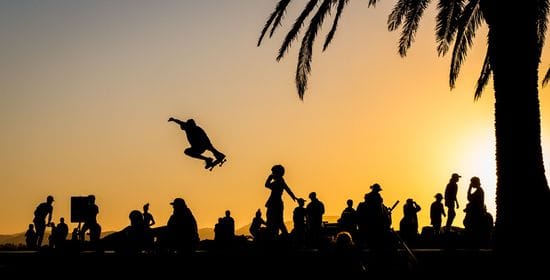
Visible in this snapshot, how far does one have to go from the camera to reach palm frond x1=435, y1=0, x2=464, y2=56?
1511 centimetres

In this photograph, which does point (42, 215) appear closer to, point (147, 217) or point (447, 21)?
point (147, 217)

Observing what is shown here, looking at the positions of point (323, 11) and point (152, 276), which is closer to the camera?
point (152, 276)

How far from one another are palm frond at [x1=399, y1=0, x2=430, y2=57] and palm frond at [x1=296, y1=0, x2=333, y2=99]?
6.19ft

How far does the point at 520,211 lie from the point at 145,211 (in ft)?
39.2

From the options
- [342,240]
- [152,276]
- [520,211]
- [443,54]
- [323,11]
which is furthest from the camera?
[443,54]

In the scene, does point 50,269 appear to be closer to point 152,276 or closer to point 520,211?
point 152,276

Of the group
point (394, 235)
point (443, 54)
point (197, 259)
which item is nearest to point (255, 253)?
point (197, 259)

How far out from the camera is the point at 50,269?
1365cm

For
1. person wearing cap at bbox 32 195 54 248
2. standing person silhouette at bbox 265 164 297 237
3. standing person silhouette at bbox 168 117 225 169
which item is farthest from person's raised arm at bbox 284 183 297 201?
person wearing cap at bbox 32 195 54 248

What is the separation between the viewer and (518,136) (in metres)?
11.2

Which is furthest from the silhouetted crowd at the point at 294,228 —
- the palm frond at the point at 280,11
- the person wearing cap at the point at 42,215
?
the palm frond at the point at 280,11

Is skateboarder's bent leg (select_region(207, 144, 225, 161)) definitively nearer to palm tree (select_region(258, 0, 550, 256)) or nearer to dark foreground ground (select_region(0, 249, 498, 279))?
dark foreground ground (select_region(0, 249, 498, 279))

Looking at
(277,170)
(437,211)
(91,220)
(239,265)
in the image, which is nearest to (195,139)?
(277,170)

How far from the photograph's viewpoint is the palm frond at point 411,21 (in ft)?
52.6
